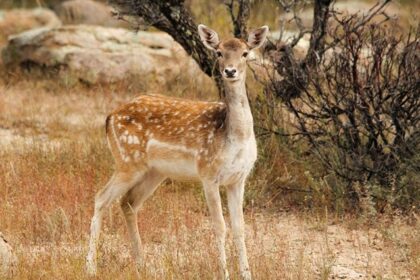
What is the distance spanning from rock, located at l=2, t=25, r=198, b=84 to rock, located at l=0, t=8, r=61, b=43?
3218mm

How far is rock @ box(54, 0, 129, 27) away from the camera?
22.5 metres

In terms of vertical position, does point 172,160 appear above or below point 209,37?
below

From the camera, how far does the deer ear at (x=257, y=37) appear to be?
824 centimetres

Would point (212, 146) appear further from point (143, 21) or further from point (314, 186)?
point (143, 21)

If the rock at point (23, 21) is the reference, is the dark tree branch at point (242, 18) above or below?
above

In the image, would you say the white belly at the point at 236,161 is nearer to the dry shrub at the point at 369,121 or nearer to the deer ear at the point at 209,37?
the deer ear at the point at 209,37

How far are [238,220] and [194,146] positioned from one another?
0.66 metres

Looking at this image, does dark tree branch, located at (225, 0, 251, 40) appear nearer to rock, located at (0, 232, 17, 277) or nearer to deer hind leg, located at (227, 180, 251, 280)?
deer hind leg, located at (227, 180, 251, 280)

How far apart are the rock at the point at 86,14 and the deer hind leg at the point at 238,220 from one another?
14.3 meters

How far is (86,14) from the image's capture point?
23.0 meters

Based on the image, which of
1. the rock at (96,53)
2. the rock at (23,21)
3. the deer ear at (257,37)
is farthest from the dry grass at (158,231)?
the rock at (23,21)

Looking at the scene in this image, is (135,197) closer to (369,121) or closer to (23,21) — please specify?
(369,121)

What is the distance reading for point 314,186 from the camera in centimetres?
1015

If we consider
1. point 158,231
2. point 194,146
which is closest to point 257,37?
point 194,146
